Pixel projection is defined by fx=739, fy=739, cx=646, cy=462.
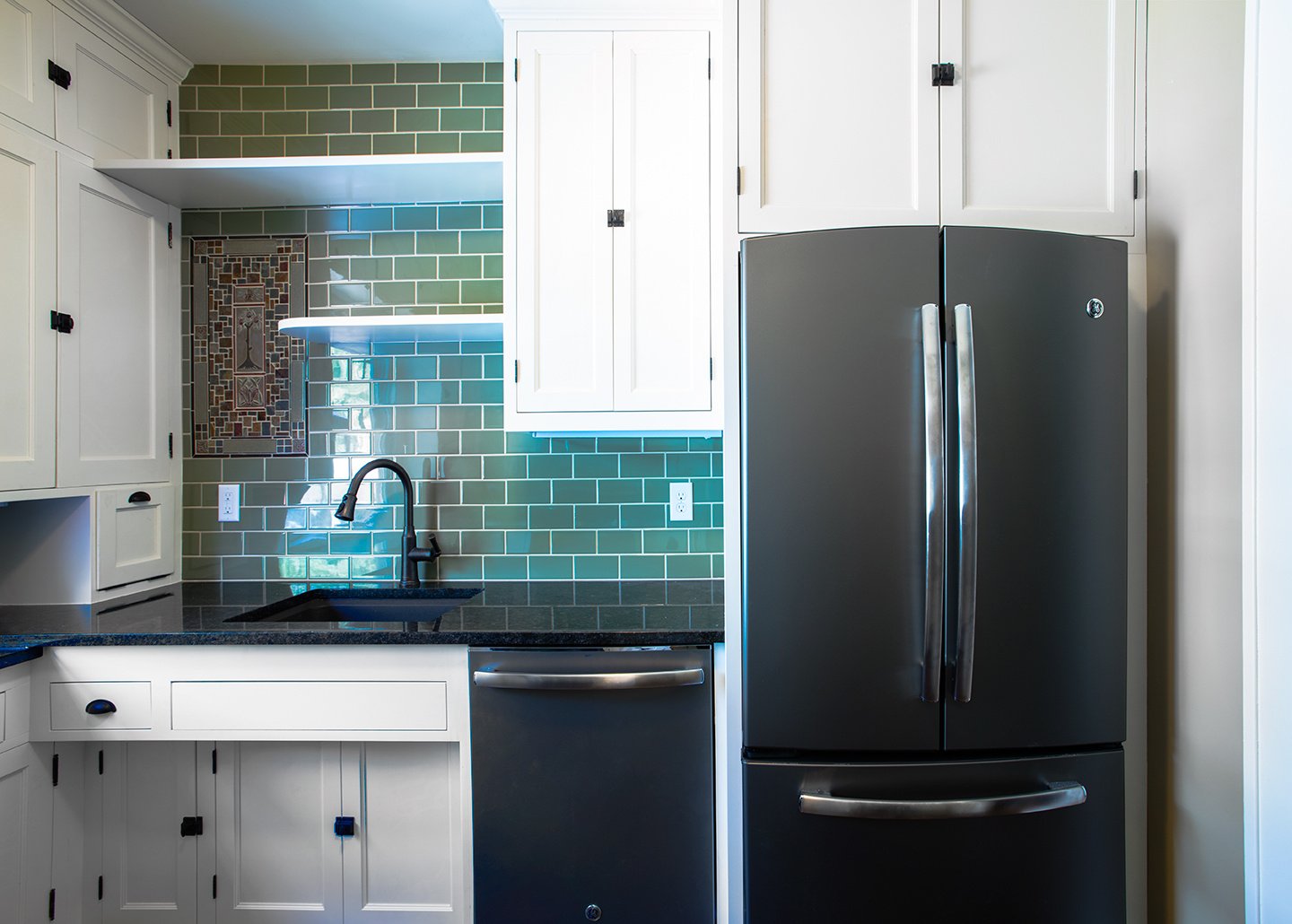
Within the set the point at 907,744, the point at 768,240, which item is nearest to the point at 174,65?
the point at 768,240

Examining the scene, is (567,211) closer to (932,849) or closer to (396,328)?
(396,328)

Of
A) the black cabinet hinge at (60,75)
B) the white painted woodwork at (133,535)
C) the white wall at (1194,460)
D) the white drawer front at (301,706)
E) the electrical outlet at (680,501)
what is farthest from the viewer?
the electrical outlet at (680,501)

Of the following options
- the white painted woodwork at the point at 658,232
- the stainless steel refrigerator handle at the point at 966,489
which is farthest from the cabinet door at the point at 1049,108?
the white painted woodwork at the point at 658,232

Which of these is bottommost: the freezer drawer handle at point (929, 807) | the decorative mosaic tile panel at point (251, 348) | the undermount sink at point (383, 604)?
the freezer drawer handle at point (929, 807)

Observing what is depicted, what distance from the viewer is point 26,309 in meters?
1.77

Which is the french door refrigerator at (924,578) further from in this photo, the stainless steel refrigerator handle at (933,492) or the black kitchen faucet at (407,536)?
the black kitchen faucet at (407,536)

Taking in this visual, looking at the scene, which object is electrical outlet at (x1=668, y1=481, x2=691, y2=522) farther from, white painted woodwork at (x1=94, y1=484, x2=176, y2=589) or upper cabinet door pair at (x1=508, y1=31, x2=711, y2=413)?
white painted woodwork at (x1=94, y1=484, x2=176, y2=589)

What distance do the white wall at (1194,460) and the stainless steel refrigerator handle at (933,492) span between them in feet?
1.66

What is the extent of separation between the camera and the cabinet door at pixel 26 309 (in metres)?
1.71

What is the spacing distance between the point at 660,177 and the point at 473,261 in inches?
27.1

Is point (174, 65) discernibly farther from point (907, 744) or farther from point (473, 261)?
point (907, 744)

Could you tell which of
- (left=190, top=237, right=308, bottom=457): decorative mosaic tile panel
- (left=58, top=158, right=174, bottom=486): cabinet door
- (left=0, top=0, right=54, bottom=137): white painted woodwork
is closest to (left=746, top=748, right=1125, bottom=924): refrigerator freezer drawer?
(left=190, top=237, right=308, bottom=457): decorative mosaic tile panel

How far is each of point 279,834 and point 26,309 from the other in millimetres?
1425

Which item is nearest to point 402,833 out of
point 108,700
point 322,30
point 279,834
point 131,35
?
point 279,834
